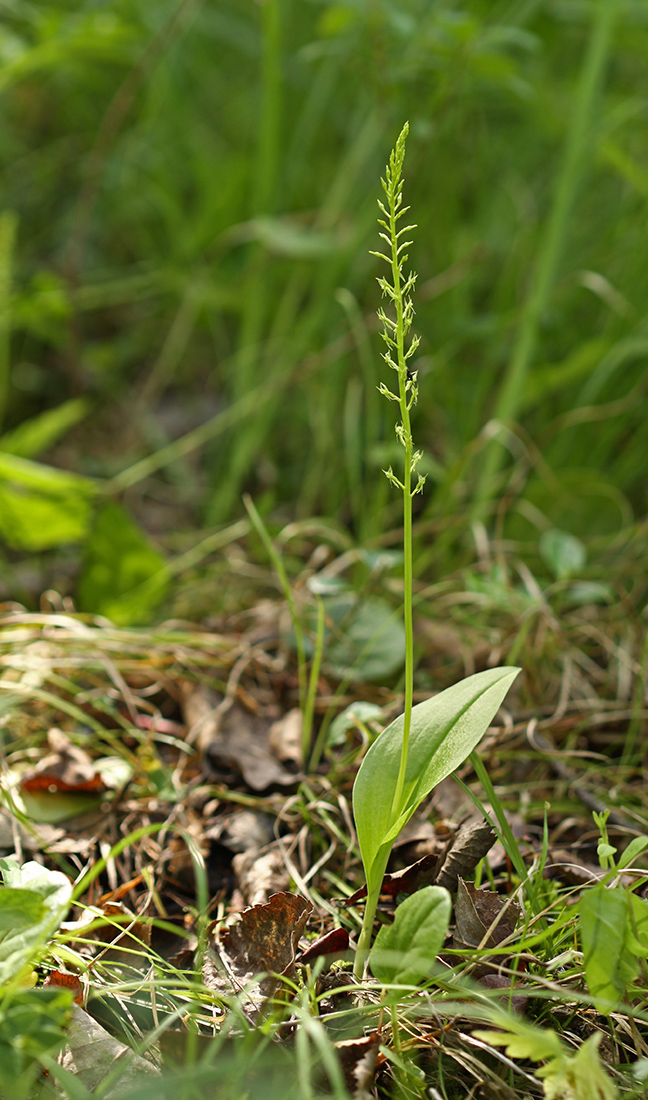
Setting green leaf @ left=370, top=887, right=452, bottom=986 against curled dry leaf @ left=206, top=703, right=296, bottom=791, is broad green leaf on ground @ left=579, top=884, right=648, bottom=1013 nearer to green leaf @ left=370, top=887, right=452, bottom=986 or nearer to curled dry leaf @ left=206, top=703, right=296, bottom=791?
green leaf @ left=370, top=887, right=452, bottom=986

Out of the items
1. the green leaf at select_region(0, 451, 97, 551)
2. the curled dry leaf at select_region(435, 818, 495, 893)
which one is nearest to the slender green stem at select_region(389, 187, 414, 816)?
the curled dry leaf at select_region(435, 818, 495, 893)

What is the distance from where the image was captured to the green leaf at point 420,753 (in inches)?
28.0

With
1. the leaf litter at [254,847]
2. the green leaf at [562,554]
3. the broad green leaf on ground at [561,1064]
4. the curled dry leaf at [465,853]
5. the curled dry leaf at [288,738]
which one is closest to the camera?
the broad green leaf on ground at [561,1064]

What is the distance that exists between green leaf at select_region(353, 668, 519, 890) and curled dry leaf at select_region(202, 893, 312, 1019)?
117 millimetres

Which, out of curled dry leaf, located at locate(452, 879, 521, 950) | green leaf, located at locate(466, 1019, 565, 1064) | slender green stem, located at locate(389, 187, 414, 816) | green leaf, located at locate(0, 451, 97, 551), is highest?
slender green stem, located at locate(389, 187, 414, 816)

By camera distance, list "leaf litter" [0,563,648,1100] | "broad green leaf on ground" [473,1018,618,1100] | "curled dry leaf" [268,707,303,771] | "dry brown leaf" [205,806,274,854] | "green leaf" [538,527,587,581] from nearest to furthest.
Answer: "broad green leaf on ground" [473,1018,618,1100] → "leaf litter" [0,563,648,1100] → "dry brown leaf" [205,806,274,854] → "curled dry leaf" [268,707,303,771] → "green leaf" [538,527,587,581]

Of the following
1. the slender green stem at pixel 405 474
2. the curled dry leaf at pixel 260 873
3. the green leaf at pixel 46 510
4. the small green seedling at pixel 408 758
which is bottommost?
the curled dry leaf at pixel 260 873

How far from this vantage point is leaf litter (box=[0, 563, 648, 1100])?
2.24 ft

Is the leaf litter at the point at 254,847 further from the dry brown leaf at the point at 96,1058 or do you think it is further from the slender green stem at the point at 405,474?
the slender green stem at the point at 405,474

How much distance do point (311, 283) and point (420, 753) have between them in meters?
1.66

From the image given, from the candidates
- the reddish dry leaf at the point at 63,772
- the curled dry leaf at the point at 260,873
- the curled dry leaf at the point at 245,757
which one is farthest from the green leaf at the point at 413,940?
the reddish dry leaf at the point at 63,772

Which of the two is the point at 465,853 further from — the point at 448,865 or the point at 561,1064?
the point at 561,1064

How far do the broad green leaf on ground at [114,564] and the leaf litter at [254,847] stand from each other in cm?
15

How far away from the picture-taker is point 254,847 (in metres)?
0.99
